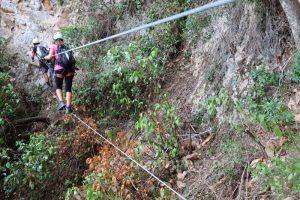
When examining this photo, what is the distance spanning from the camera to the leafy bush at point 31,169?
252 inches

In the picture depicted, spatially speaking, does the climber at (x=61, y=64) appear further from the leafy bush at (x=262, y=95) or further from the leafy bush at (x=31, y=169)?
the leafy bush at (x=262, y=95)

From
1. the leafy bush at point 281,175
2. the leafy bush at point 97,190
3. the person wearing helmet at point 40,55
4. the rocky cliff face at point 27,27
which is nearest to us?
the leafy bush at point 281,175

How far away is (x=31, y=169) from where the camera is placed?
645 cm

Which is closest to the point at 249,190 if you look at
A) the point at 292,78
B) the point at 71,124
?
the point at 292,78

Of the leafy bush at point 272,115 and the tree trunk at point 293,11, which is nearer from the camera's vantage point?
the leafy bush at point 272,115

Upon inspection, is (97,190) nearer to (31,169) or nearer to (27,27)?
(31,169)

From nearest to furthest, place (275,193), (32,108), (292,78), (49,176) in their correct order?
1. (275,193)
2. (292,78)
3. (49,176)
4. (32,108)

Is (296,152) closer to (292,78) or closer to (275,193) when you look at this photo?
(275,193)

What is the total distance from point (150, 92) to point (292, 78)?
3392 millimetres

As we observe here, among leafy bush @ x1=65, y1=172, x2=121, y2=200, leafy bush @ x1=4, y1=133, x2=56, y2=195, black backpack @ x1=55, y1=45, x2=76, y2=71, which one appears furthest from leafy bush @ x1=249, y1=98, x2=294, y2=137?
leafy bush @ x1=4, y1=133, x2=56, y2=195

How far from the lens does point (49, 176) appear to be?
6.63 meters

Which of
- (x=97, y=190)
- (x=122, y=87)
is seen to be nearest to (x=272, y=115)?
(x=97, y=190)

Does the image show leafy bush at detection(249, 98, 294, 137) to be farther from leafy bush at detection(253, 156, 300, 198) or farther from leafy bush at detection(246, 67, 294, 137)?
leafy bush at detection(253, 156, 300, 198)

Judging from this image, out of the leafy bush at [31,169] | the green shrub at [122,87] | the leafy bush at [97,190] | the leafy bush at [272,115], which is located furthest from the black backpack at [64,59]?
the leafy bush at [272,115]
